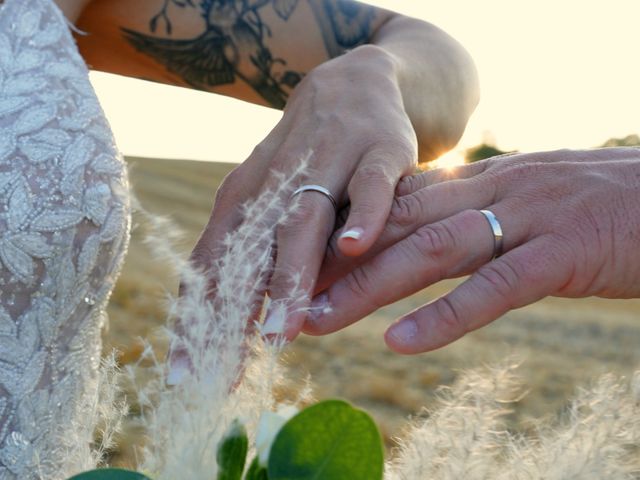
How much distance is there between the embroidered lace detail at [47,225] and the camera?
864mm

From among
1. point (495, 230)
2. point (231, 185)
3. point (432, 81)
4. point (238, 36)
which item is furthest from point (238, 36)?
point (495, 230)

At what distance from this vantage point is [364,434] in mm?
309

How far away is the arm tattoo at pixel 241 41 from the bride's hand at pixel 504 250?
683mm

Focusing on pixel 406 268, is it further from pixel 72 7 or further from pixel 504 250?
pixel 72 7

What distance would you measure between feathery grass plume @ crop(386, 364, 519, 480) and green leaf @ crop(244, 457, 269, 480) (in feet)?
0.27

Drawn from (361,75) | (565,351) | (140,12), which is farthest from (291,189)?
(565,351)

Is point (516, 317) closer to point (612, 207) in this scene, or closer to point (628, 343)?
point (628, 343)

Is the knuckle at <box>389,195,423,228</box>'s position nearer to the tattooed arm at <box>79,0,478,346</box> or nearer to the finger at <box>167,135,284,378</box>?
the tattooed arm at <box>79,0,478,346</box>

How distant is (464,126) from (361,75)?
32cm

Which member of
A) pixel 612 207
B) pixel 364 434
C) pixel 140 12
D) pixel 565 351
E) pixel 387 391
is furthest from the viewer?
pixel 565 351

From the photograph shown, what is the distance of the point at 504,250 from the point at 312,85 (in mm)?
368

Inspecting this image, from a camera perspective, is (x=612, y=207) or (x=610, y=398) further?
(x=612, y=207)

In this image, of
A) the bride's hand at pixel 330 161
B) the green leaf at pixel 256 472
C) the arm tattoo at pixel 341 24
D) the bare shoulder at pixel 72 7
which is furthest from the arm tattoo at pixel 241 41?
the green leaf at pixel 256 472

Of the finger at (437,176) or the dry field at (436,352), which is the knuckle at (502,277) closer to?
the finger at (437,176)
